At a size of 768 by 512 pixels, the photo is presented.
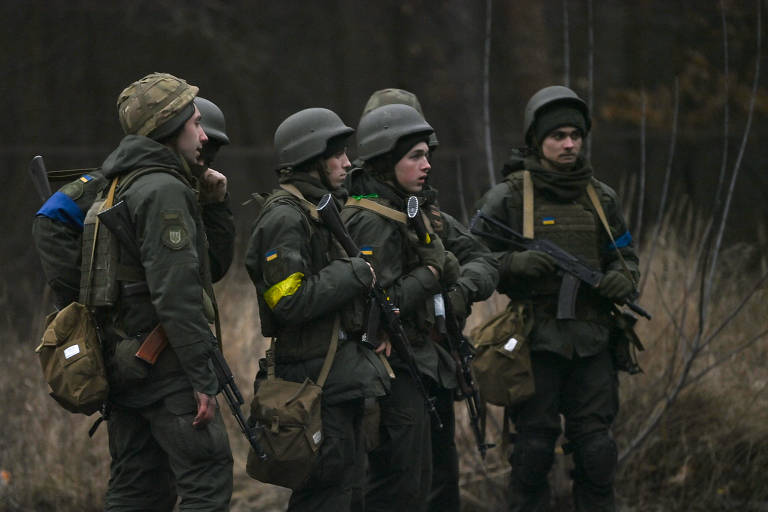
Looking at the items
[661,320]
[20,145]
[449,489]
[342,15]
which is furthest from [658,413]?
[342,15]

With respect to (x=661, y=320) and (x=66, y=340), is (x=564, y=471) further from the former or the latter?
(x=66, y=340)

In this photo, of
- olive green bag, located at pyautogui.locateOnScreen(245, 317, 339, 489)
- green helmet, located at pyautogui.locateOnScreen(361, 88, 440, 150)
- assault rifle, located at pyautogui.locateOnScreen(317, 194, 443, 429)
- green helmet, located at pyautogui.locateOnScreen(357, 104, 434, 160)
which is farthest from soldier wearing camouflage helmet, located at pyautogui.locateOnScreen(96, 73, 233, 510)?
green helmet, located at pyautogui.locateOnScreen(361, 88, 440, 150)

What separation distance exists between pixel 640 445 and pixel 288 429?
2475mm

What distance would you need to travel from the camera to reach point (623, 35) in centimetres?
1463

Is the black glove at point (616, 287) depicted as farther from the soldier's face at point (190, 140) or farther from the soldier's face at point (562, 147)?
the soldier's face at point (190, 140)

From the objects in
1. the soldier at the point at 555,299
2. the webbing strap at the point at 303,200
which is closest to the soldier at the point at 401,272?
the webbing strap at the point at 303,200

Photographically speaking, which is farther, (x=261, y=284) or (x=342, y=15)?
(x=342, y=15)

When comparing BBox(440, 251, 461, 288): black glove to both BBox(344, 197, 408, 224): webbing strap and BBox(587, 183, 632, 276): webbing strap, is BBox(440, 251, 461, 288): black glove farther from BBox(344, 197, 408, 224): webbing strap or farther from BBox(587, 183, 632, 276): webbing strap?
BBox(587, 183, 632, 276): webbing strap

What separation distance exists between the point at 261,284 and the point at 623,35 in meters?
11.9

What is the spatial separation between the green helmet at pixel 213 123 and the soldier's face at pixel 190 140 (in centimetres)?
59

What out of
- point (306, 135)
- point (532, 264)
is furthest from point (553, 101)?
point (306, 135)

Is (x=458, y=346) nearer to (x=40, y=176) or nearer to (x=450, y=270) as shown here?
(x=450, y=270)

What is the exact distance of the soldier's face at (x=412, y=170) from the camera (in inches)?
164

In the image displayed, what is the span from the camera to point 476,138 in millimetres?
11891
